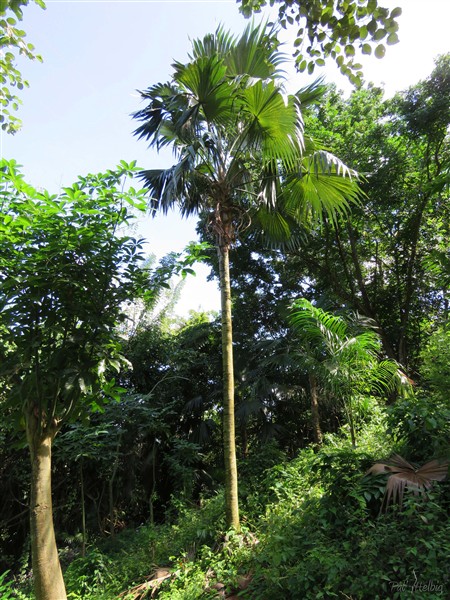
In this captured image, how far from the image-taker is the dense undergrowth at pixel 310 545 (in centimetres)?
305

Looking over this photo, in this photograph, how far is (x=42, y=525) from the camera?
393 centimetres

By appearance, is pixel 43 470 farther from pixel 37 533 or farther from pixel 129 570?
pixel 129 570

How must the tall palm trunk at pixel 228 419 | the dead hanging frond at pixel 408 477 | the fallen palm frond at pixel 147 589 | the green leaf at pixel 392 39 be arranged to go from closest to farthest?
the green leaf at pixel 392 39
the dead hanging frond at pixel 408 477
the fallen palm frond at pixel 147 589
the tall palm trunk at pixel 228 419

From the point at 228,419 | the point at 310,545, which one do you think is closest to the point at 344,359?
the point at 228,419

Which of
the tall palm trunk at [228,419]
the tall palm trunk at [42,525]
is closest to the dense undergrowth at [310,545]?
the tall palm trunk at [228,419]

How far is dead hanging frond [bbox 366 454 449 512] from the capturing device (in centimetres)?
353

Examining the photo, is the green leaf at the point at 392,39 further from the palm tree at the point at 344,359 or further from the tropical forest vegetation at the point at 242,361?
the palm tree at the point at 344,359

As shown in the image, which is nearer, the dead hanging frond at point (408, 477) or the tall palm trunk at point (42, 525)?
the dead hanging frond at point (408, 477)

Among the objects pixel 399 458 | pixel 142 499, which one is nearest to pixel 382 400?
pixel 399 458

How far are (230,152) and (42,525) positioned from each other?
5.10 meters

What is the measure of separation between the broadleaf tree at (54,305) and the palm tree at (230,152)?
160 centimetres

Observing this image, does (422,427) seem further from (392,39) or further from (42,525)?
(42,525)

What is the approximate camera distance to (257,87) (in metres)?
4.97

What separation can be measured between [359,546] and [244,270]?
885 centimetres
